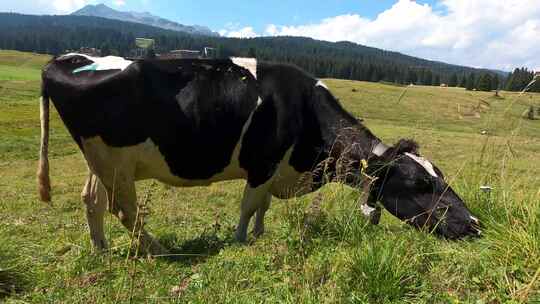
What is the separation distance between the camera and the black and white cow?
6312mm

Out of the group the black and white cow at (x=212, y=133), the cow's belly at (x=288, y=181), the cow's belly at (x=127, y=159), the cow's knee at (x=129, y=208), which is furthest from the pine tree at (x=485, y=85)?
the cow's knee at (x=129, y=208)

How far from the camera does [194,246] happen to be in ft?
21.8

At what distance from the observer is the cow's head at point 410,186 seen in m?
6.25

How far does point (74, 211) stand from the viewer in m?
11.8

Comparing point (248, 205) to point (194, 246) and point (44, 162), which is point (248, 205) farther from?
point (44, 162)

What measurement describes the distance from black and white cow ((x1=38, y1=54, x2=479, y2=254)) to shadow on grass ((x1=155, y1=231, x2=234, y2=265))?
0.36m

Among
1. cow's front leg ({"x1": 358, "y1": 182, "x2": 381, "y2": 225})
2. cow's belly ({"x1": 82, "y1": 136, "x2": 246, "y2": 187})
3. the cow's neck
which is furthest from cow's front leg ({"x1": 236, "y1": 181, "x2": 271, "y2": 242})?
cow's front leg ({"x1": 358, "y1": 182, "x2": 381, "y2": 225})

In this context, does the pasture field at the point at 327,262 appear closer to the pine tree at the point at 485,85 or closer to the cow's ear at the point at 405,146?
the cow's ear at the point at 405,146

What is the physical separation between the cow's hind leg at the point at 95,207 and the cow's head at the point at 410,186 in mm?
4081

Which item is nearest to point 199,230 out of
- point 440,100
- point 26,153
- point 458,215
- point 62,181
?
point 458,215

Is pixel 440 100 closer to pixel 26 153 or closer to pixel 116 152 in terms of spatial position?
pixel 26 153

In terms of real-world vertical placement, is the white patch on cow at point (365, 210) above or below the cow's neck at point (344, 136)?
below

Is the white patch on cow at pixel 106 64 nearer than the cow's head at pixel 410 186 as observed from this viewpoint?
No

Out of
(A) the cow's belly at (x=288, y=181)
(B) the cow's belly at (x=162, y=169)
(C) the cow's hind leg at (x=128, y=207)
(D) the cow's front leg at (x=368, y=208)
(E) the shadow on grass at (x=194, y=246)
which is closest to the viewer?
(D) the cow's front leg at (x=368, y=208)
